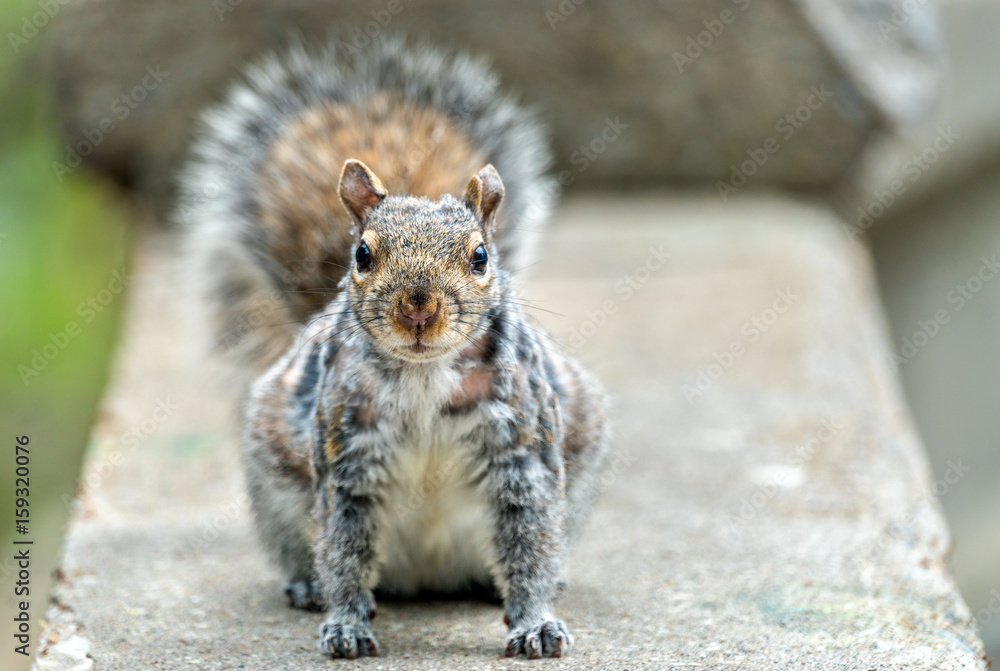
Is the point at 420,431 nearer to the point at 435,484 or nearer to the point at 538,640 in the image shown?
the point at 435,484

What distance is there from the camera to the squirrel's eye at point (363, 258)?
83.4 inches

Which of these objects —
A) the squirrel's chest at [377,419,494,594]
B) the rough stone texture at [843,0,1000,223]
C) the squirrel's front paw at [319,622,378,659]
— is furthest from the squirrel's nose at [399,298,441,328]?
the rough stone texture at [843,0,1000,223]

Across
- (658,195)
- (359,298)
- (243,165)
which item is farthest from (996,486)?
(359,298)

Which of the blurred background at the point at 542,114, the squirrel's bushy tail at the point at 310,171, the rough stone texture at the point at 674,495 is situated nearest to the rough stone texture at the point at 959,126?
the blurred background at the point at 542,114

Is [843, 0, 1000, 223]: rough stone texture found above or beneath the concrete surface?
above

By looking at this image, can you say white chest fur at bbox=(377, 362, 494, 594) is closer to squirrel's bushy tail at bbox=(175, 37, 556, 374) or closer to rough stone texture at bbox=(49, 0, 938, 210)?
squirrel's bushy tail at bbox=(175, 37, 556, 374)

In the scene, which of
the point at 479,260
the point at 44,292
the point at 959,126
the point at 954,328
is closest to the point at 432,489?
the point at 479,260

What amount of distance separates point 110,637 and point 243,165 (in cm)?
138

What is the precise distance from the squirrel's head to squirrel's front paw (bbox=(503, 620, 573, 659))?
0.54 meters

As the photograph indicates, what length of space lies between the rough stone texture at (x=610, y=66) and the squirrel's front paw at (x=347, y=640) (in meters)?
2.92

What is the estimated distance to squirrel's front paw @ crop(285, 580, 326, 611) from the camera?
2.59m

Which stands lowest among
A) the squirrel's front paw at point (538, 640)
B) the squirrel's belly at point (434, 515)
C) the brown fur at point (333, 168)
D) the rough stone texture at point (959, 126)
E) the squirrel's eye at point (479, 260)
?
the squirrel's front paw at point (538, 640)

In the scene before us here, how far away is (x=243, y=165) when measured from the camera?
334 centimetres

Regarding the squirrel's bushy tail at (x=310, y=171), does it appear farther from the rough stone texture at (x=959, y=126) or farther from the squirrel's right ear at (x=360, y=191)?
the rough stone texture at (x=959, y=126)
